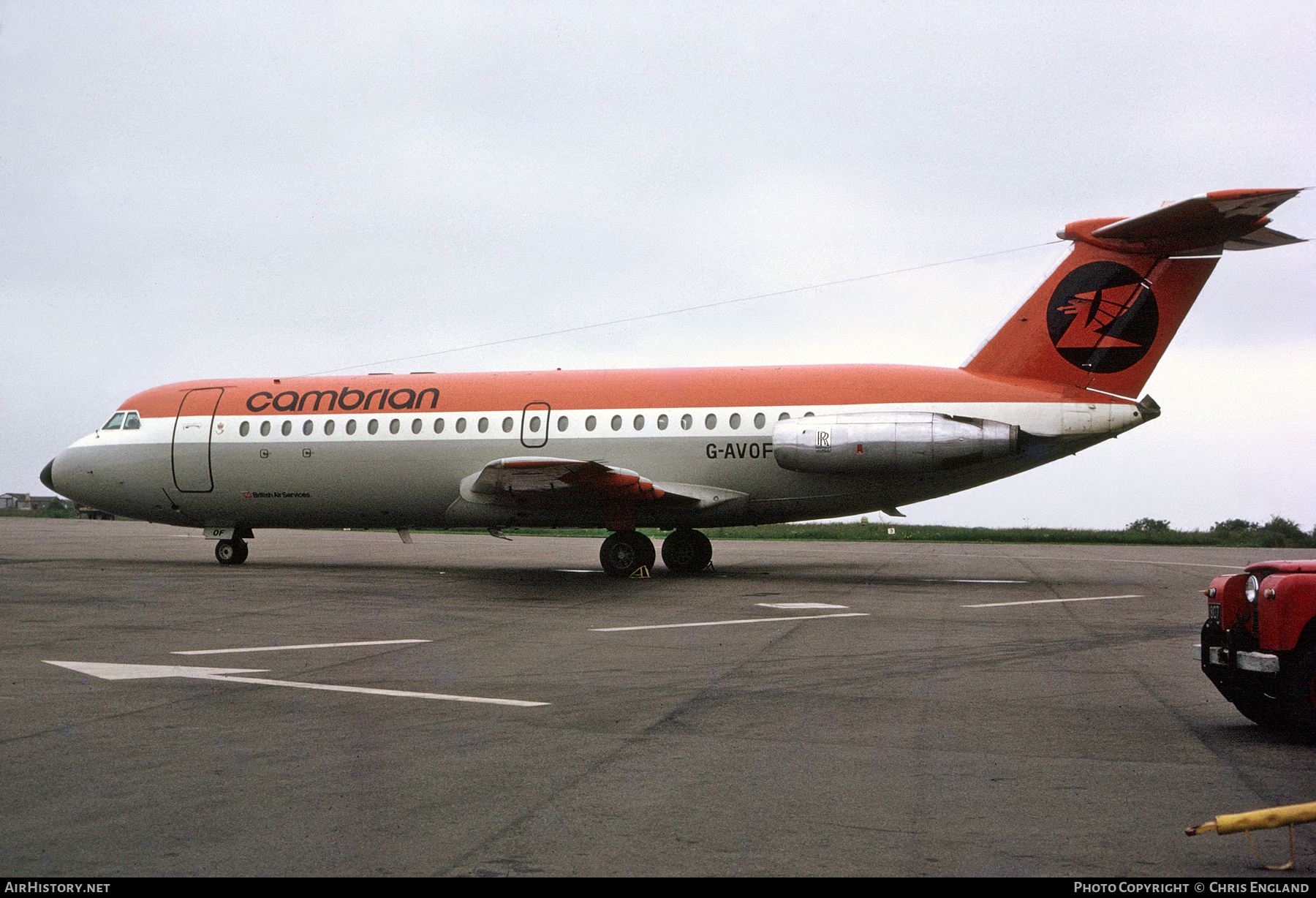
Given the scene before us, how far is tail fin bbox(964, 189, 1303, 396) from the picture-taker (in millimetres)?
16781

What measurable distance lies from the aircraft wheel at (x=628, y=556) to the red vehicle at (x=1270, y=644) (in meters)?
13.5

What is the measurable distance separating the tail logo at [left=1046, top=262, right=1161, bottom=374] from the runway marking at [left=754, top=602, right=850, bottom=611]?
6.58 meters

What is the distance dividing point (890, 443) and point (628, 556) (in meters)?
5.53

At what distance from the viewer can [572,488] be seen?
18906 mm

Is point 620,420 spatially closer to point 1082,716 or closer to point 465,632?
point 465,632

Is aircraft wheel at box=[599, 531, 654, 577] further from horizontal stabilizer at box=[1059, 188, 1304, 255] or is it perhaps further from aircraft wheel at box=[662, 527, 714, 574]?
horizontal stabilizer at box=[1059, 188, 1304, 255]

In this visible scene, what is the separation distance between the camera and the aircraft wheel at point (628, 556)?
1991 centimetres

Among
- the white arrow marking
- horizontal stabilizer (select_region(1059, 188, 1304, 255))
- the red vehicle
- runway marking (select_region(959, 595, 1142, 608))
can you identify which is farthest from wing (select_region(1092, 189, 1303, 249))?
the white arrow marking

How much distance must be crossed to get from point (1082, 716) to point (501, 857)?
16.0 ft

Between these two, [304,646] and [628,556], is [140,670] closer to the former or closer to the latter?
[304,646]

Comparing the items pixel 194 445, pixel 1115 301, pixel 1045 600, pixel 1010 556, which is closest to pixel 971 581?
pixel 1045 600

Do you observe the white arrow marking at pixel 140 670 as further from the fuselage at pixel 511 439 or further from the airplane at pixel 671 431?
the fuselage at pixel 511 439

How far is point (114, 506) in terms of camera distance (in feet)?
79.0

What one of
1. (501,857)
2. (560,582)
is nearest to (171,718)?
(501,857)
